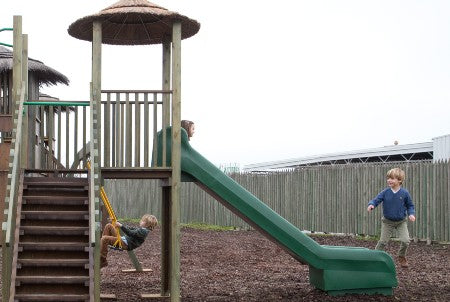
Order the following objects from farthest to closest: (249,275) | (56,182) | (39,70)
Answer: (39,70) → (249,275) → (56,182)

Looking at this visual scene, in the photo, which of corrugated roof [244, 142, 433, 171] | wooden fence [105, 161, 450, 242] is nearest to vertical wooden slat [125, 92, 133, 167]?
wooden fence [105, 161, 450, 242]

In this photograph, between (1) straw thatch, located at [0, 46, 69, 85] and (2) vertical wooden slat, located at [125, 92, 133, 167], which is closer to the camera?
(2) vertical wooden slat, located at [125, 92, 133, 167]

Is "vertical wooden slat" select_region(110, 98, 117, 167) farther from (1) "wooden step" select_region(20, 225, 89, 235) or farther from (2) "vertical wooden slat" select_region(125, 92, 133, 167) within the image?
(1) "wooden step" select_region(20, 225, 89, 235)

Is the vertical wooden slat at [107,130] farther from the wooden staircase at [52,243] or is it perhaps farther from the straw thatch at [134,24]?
the straw thatch at [134,24]

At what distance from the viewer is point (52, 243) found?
7957 mm

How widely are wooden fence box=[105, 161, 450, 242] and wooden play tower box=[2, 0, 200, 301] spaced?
397 inches

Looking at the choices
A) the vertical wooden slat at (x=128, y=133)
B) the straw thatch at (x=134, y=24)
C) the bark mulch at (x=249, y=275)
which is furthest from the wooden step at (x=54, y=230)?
the straw thatch at (x=134, y=24)

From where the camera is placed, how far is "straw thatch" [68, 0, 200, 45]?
8.88 m

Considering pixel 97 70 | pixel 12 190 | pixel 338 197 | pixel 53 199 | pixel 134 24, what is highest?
pixel 134 24

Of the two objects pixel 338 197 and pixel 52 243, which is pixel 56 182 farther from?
pixel 338 197

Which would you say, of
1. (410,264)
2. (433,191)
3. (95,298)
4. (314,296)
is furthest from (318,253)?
(433,191)

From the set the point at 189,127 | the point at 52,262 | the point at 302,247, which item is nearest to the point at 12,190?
the point at 52,262

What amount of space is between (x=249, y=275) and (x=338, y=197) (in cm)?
954

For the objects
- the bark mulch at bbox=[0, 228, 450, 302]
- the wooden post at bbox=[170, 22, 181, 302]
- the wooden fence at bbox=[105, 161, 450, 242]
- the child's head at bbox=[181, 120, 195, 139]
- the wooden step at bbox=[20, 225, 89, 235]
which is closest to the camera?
the wooden step at bbox=[20, 225, 89, 235]
